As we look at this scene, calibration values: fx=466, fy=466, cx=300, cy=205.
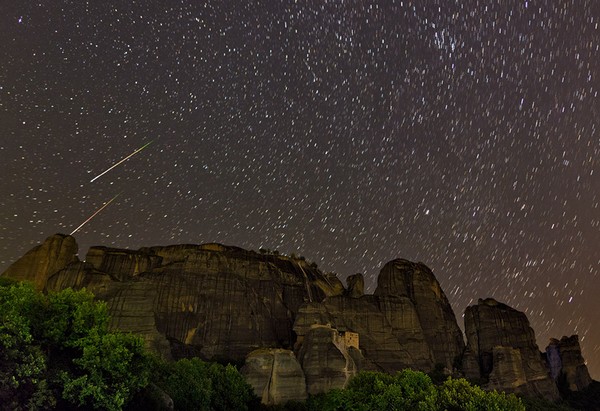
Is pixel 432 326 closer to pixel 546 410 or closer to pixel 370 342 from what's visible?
pixel 370 342

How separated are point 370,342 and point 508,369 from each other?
29038mm

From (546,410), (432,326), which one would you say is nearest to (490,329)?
(432,326)

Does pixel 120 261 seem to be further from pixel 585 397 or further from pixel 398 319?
pixel 585 397

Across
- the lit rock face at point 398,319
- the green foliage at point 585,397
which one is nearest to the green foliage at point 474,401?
the lit rock face at point 398,319

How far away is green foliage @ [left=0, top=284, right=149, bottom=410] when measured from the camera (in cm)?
2762

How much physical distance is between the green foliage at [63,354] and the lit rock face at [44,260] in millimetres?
68736

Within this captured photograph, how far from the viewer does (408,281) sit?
113 meters

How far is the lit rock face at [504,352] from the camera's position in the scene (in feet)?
307

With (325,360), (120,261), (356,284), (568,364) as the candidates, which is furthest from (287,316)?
(568,364)

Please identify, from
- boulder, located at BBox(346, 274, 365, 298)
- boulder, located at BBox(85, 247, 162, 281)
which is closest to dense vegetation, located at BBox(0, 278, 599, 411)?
boulder, located at BBox(85, 247, 162, 281)

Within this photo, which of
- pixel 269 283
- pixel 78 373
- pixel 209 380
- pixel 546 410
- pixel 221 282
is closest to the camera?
pixel 78 373

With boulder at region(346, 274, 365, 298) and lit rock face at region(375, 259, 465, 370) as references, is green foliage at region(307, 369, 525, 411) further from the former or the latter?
boulder at region(346, 274, 365, 298)

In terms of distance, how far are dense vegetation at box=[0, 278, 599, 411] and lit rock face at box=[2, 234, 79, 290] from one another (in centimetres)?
6595

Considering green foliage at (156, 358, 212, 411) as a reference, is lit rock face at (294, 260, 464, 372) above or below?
above
